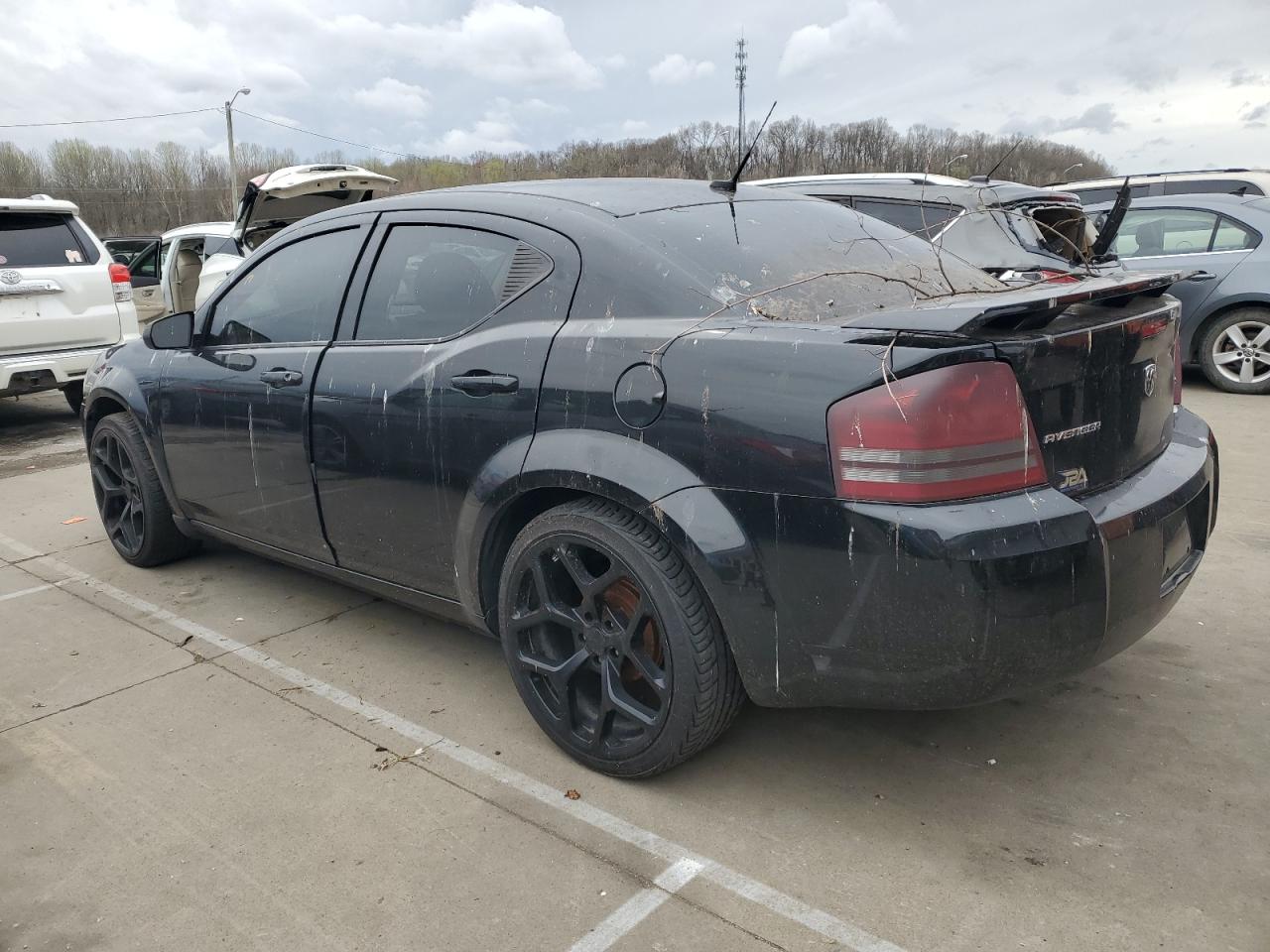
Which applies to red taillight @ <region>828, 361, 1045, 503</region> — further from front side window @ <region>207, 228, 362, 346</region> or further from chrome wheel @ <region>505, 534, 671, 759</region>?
front side window @ <region>207, 228, 362, 346</region>

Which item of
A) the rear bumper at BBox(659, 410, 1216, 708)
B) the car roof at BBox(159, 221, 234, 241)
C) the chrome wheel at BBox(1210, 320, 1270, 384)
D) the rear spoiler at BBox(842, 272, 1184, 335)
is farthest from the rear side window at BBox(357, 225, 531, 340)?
the car roof at BBox(159, 221, 234, 241)

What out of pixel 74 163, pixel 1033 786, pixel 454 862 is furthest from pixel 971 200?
pixel 74 163

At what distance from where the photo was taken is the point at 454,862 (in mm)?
2400

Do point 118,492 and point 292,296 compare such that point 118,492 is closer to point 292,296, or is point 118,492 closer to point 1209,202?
point 292,296

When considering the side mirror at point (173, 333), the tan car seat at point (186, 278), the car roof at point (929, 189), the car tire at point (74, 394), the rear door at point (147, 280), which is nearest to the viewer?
the side mirror at point (173, 333)

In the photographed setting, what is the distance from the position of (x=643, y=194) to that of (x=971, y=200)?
15.2ft

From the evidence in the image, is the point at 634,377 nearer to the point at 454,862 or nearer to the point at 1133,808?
the point at 454,862

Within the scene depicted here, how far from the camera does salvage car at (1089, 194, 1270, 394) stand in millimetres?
8094

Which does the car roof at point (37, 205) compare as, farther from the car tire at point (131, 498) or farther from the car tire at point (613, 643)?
the car tire at point (613, 643)

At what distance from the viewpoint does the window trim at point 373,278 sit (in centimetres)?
286

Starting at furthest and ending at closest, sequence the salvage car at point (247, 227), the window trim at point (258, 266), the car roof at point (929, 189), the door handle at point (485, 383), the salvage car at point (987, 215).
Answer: the salvage car at point (247, 227) → the car roof at point (929, 189) → the salvage car at point (987, 215) → the window trim at point (258, 266) → the door handle at point (485, 383)

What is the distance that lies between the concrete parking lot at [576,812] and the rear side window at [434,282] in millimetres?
1211

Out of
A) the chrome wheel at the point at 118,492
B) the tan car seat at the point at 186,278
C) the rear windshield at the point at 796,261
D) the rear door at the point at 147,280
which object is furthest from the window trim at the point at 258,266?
the rear door at the point at 147,280

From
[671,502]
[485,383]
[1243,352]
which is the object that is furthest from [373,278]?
[1243,352]
